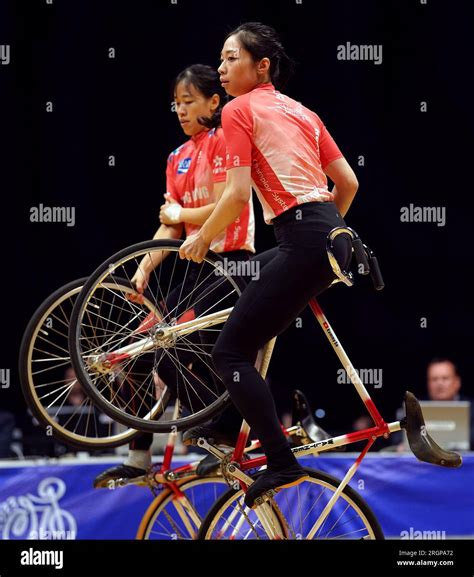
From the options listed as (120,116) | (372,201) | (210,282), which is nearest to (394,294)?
(372,201)

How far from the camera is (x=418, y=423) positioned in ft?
14.1

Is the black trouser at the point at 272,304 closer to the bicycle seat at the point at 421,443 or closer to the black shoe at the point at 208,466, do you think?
the bicycle seat at the point at 421,443

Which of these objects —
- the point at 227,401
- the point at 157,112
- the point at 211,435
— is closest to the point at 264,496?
the point at 227,401

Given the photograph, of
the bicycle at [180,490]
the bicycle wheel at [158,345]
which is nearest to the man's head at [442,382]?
the bicycle at [180,490]

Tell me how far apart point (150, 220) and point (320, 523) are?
176 inches

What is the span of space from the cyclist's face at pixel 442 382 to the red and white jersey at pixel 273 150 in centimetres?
347

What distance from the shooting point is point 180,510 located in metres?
5.18

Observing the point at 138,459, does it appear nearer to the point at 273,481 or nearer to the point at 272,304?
the point at 273,481

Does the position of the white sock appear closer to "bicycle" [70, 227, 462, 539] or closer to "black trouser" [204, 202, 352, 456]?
"bicycle" [70, 227, 462, 539]

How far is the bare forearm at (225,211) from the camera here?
4.04m

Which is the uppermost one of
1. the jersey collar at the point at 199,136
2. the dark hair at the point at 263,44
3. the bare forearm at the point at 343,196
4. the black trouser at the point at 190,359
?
the dark hair at the point at 263,44

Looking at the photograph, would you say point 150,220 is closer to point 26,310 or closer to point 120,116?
point 120,116

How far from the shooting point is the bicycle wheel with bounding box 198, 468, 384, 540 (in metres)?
4.48

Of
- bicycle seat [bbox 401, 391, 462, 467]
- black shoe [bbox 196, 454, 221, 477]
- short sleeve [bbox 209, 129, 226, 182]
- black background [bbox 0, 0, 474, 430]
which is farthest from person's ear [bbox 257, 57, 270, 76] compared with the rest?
black background [bbox 0, 0, 474, 430]
